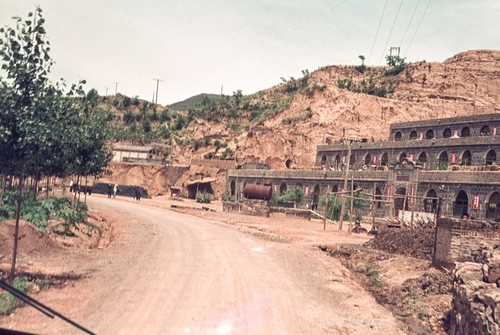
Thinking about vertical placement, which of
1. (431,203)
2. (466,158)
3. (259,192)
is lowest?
(259,192)

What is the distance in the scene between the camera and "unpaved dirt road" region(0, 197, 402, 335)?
29.9ft

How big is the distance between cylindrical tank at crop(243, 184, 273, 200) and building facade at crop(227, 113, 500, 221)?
7.41 meters

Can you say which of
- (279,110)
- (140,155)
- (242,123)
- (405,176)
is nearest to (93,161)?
(405,176)

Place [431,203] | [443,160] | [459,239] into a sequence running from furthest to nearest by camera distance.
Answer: [443,160], [431,203], [459,239]

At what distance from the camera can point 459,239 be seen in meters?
16.8

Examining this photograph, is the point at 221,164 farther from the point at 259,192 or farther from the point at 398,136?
the point at 259,192

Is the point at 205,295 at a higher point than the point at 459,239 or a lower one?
lower

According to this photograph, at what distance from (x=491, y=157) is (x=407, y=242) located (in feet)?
73.8

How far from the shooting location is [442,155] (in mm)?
42938

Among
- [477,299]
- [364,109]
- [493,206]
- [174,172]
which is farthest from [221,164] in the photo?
[477,299]

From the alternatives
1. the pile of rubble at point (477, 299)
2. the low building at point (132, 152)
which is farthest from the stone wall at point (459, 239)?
the low building at point (132, 152)

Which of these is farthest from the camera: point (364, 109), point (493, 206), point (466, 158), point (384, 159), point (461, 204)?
point (364, 109)

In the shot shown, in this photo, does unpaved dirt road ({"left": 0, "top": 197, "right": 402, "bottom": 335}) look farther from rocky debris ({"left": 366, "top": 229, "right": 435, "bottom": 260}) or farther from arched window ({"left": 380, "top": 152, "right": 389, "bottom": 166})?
arched window ({"left": 380, "top": 152, "right": 389, "bottom": 166})

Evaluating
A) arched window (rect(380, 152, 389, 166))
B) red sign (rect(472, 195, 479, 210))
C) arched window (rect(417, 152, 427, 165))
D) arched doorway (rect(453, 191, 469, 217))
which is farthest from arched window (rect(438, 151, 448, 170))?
red sign (rect(472, 195, 479, 210))
